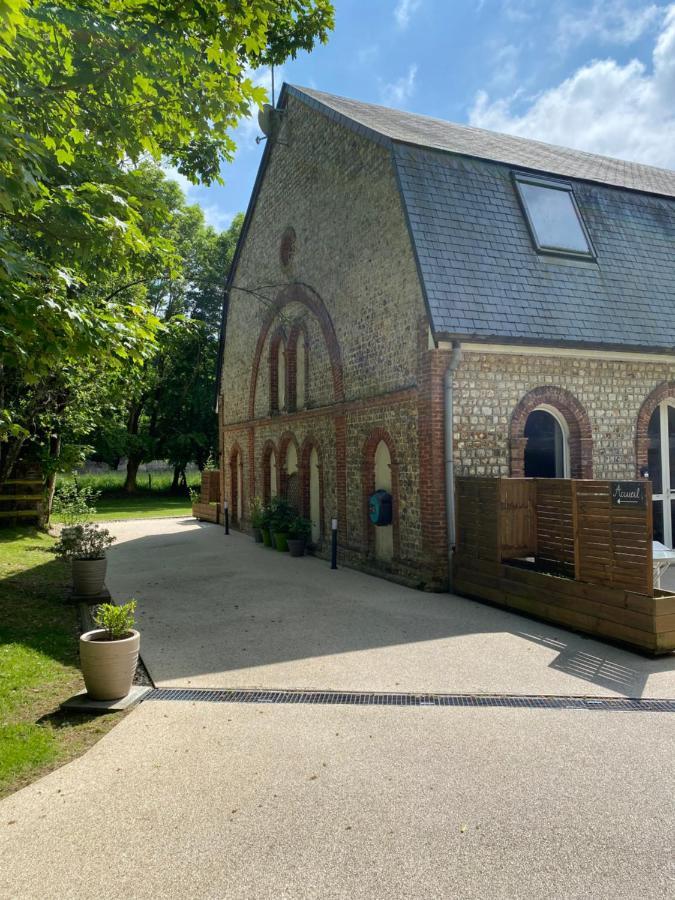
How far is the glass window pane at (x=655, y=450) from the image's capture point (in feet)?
40.9

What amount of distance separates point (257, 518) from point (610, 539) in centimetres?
1122

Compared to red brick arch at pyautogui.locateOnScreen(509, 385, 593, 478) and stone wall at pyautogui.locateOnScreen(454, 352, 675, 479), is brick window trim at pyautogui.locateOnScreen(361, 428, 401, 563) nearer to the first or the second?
stone wall at pyautogui.locateOnScreen(454, 352, 675, 479)

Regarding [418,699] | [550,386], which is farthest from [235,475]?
[418,699]

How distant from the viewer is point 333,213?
46.3 feet

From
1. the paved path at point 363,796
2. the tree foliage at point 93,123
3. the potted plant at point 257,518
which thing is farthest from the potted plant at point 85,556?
the potted plant at point 257,518

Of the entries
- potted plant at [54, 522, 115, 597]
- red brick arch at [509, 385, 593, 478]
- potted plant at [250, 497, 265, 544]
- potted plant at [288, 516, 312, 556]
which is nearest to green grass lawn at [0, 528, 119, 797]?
potted plant at [54, 522, 115, 597]

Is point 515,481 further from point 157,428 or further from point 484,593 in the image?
point 157,428

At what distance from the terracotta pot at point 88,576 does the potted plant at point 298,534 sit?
5.41 metres

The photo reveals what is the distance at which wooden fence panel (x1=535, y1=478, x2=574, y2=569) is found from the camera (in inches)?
331

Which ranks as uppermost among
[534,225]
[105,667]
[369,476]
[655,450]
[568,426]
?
[534,225]

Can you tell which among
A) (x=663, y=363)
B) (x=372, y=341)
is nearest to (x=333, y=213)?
(x=372, y=341)

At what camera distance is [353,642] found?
7.66 m

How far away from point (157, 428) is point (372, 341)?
3208 cm

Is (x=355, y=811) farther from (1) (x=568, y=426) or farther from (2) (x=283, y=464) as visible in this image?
(2) (x=283, y=464)
